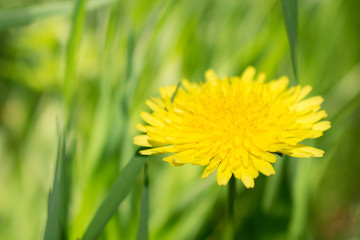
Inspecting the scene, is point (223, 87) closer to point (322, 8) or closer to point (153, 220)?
point (153, 220)

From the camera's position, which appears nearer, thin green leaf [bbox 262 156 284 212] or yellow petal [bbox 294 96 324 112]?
yellow petal [bbox 294 96 324 112]

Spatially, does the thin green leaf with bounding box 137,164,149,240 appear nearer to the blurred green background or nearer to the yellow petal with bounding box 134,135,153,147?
the yellow petal with bounding box 134,135,153,147

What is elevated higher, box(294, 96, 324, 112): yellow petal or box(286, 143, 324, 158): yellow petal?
box(294, 96, 324, 112): yellow petal

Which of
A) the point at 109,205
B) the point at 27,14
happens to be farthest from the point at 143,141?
the point at 27,14

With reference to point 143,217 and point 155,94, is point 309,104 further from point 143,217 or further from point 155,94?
point 155,94

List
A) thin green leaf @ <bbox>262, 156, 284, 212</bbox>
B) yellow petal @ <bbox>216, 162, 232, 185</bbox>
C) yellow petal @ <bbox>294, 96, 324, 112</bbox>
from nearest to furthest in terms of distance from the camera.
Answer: yellow petal @ <bbox>216, 162, 232, 185</bbox>
yellow petal @ <bbox>294, 96, 324, 112</bbox>
thin green leaf @ <bbox>262, 156, 284, 212</bbox>

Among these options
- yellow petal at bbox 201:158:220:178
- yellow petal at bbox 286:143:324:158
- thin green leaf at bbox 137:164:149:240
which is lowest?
thin green leaf at bbox 137:164:149:240

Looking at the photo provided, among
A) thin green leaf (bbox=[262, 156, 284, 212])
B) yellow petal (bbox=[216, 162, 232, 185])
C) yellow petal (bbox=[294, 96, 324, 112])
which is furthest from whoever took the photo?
thin green leaf (bbox=[262, 156, 284, 212])

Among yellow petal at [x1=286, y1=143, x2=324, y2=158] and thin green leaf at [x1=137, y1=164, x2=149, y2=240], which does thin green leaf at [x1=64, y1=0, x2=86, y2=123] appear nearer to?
thin green leaf at [x1=137, y1=164, x2=149, y2=240]

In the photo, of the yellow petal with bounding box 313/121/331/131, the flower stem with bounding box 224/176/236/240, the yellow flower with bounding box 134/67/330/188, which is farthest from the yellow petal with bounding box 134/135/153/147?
the yellow petal with bounding box 313/121/331/131
